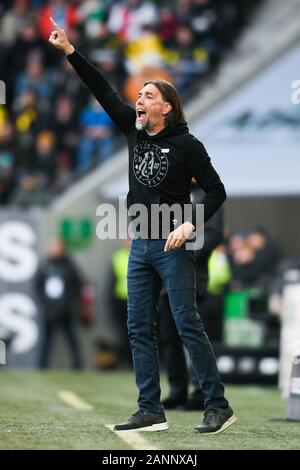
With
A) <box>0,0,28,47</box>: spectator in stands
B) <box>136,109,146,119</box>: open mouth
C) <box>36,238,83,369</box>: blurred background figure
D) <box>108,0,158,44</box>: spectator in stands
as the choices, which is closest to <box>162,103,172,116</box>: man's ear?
<box>136,109,146,119</box>: open mouth

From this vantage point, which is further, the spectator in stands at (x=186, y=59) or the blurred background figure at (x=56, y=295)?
the spectator in stands at (x=186, y=59)

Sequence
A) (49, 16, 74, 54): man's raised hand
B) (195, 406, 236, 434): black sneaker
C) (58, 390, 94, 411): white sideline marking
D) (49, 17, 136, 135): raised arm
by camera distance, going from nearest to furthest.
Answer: (195, 406, 236, 434): black sneaker < (49, 16, 74, 54): man's raised hand < (49, 17, 136, 135): raised arm < (58, 390, 94, 411): white sideline marking

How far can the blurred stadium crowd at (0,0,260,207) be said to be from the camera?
1767 cm

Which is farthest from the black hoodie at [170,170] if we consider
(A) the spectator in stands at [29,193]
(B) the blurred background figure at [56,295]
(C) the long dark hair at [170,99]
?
(A) the spectator in stands at [29,193]

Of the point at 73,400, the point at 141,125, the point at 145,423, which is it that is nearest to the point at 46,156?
the point at 73,400

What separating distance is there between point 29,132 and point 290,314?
6.13 m

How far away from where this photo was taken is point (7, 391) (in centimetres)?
1175

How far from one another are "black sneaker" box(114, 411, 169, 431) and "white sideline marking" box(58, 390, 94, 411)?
2290mm

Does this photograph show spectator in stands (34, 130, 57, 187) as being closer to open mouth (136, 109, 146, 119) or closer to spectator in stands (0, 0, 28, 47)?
spectator in stands (0, 0, 28, 47)

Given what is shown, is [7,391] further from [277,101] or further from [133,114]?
[277,101]

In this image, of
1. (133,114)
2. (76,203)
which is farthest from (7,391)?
(76,203)

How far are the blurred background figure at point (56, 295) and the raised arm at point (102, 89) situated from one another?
9.46m

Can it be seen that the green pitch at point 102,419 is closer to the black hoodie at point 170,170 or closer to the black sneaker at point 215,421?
the black sneaker at point 215,421

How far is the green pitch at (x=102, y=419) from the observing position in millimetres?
6672
